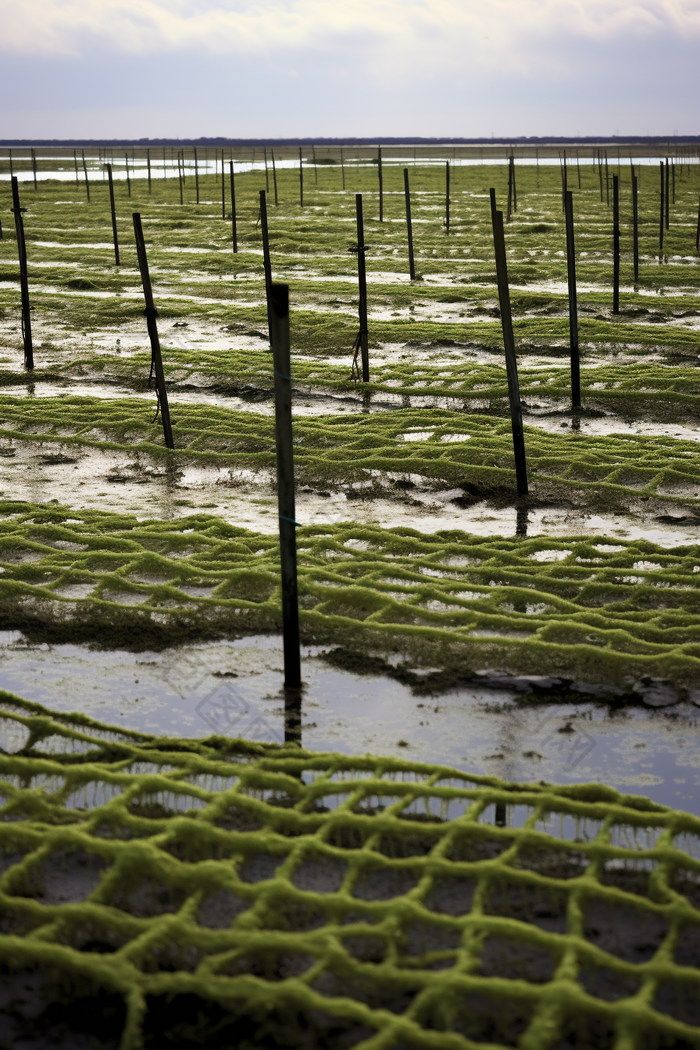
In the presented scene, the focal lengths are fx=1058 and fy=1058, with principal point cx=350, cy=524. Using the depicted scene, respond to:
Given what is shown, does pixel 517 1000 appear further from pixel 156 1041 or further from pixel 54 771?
pixel 54 771

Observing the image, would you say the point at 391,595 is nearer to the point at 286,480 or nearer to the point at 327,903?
the point at 286,480

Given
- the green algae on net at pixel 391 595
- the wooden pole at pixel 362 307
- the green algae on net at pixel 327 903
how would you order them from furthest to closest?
1. the wooden pole at pixel 362 307
2. the green algae on net at pixel 391 595
3. the green algae on net at pixel 327 903

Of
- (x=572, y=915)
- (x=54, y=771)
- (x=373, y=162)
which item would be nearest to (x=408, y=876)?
(x=572, y=915)

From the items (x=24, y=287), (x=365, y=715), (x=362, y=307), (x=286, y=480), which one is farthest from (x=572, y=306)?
(x=24, y=287)

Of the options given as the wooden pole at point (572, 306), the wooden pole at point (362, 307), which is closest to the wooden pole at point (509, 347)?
the wooden pole at point (572, 306)

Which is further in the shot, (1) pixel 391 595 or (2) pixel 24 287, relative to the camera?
(2) pixel 24 287

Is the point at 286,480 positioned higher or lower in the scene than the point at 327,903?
higher

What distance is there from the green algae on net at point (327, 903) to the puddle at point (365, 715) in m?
0.31

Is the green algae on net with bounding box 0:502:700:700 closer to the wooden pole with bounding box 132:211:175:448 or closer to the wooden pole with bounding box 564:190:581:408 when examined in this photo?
the wooden pole with bounding box 132:211:175:448

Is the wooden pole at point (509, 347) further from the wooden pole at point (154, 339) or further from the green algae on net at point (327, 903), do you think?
the green algae on net at point (327, 903)

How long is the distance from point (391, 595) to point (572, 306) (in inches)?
241

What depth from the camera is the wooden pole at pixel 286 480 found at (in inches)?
240

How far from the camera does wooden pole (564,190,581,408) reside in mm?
12399

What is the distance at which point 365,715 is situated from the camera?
643 cm
